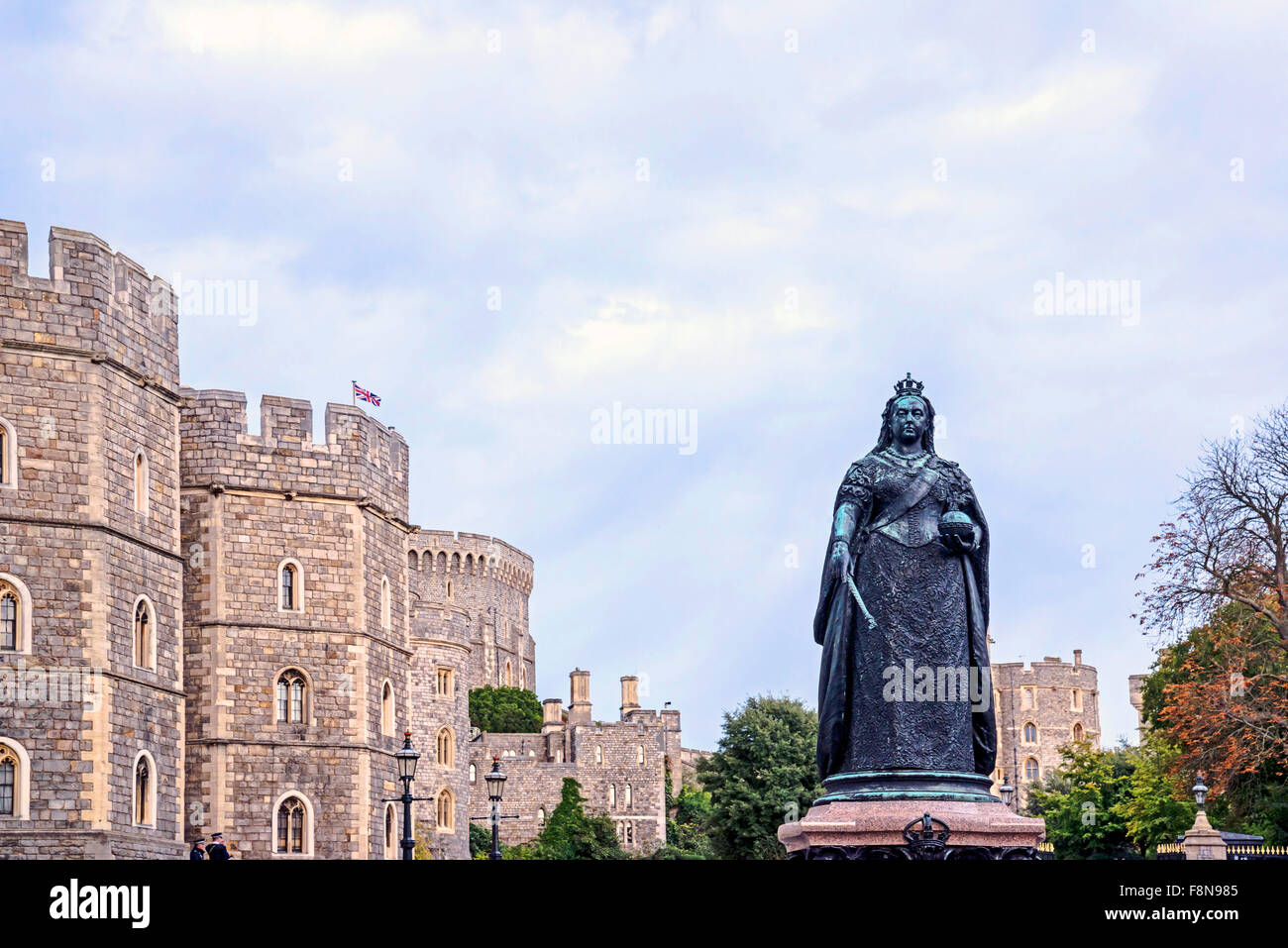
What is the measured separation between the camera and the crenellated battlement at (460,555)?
371 ft

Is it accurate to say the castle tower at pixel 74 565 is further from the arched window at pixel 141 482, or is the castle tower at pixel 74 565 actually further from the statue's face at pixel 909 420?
the statue's face at pixel 909 420

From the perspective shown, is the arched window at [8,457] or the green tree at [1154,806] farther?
the green tree at [1154,806]

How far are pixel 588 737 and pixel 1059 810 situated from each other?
3788 cm

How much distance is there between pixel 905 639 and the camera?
13.9 m

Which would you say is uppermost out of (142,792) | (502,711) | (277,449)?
(277,449)

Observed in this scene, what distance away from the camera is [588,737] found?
309 ft

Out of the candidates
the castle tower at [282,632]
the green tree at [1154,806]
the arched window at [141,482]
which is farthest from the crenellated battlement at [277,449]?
the green tree at [1154,806]

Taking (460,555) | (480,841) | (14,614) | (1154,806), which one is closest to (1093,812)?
(1154,806)

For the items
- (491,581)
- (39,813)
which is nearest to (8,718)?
(39,813)

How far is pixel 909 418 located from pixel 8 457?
81.0 feet

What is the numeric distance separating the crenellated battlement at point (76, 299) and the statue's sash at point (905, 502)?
81.8ft

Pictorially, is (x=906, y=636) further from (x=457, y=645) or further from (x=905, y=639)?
(x=457, y=645)

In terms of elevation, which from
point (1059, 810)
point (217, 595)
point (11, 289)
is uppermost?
point (11, 289)
